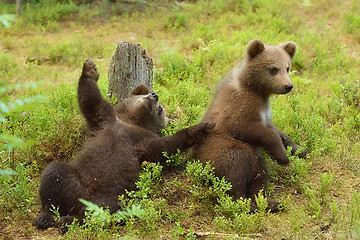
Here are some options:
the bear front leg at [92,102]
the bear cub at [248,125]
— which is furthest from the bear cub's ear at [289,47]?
the bear front leg at [92,102]

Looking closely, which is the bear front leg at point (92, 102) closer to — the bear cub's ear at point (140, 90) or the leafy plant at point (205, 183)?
the bear cub's ear at point (140, 90)

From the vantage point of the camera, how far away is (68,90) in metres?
6.88

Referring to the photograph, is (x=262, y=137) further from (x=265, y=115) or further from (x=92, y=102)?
(x=92, y=102)

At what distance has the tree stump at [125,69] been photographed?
6.83 meters

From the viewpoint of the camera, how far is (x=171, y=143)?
222 inches

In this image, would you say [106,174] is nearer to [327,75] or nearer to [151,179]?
[151,179]

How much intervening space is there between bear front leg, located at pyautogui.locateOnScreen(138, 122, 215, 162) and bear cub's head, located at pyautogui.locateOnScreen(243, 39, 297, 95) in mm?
908

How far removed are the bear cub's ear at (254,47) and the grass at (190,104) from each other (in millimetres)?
1097

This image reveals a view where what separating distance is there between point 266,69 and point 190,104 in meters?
2.13

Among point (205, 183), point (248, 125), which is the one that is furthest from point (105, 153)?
point (248, 125)

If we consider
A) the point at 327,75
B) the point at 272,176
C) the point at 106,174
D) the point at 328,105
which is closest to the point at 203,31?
the point at 327,75

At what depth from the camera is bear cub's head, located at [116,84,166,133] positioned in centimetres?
599

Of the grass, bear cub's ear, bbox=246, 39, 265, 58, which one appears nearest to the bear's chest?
the grass

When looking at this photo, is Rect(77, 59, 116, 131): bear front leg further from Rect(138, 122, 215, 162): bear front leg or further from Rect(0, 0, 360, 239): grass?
Rect(0, 0, 360, 239): grass
